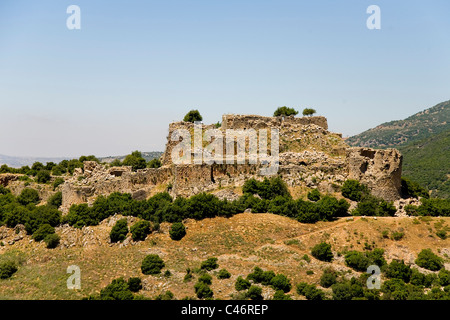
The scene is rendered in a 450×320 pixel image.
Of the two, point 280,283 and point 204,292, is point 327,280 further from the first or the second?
point 204,292

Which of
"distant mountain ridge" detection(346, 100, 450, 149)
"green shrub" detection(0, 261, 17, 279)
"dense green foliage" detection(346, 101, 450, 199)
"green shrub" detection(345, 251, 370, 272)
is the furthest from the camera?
"distant mountain ridge" detection(346, 100, 450, 149)

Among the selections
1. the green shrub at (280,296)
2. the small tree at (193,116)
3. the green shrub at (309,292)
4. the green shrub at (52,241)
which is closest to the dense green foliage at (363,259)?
the green shrub at (309,292)

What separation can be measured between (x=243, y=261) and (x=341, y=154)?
2099 centimetres

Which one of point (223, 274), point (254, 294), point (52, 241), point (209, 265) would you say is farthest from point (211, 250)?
point (52, 241)

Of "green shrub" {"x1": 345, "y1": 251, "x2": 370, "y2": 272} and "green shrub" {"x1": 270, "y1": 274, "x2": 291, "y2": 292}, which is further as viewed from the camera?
"green shrub" {"x1": 345, "y1": 251, "x2": 370, "y2": 272}

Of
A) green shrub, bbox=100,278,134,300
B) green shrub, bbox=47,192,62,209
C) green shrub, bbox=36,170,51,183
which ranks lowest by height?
green shrub, bbox=100,278,134,300

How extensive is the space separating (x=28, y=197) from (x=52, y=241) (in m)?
13.9

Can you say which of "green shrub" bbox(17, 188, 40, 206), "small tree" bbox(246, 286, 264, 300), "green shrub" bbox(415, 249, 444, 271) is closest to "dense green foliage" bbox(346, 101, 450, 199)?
"green shrub" bbox(415, 249, 444, 271)

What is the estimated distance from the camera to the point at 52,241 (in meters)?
36.9

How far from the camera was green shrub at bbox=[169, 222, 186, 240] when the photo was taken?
36312 mm

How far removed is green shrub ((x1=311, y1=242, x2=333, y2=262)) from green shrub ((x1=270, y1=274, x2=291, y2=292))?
4791 mm

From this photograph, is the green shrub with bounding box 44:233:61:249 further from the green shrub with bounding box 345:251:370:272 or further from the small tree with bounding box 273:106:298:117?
the small tree with bounding box 273:106:298:117

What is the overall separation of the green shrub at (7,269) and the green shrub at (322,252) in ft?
71.5

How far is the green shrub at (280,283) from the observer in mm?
28938
